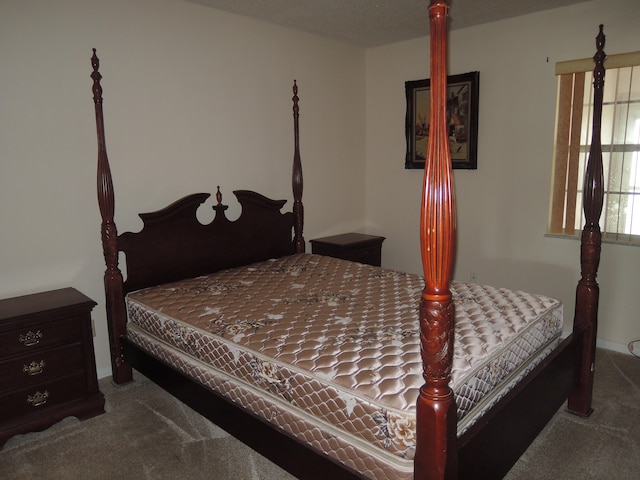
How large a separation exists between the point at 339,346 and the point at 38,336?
5.32ft

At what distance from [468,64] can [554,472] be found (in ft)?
10.4

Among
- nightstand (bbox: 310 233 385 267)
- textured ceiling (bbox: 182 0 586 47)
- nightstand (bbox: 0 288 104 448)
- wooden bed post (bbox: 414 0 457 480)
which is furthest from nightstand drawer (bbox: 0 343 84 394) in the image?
textured ceiling (bbox: 182 0 586 47)

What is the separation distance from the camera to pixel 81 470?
2.20m

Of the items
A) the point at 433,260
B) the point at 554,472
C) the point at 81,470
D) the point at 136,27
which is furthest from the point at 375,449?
the point at 136,27

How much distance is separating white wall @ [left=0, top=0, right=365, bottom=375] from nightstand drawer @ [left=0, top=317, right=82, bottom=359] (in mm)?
468

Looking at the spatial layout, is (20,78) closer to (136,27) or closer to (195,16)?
(136,27)

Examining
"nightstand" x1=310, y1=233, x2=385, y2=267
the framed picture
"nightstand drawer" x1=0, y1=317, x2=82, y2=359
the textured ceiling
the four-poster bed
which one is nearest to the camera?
the four-poster bed

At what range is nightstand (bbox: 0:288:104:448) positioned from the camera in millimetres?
2367

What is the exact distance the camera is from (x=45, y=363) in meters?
2.48

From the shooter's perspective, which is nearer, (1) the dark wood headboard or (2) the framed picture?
(1) the dark wood headboard

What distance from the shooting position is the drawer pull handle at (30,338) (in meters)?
2.40

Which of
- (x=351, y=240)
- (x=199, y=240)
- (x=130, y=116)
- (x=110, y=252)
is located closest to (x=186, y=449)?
(x=110, y=252)

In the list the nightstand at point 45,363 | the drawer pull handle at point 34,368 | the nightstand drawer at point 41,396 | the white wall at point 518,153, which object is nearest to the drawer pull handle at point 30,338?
the nightstand at point 45,363

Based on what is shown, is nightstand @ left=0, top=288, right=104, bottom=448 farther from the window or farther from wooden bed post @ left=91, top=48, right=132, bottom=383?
the window
